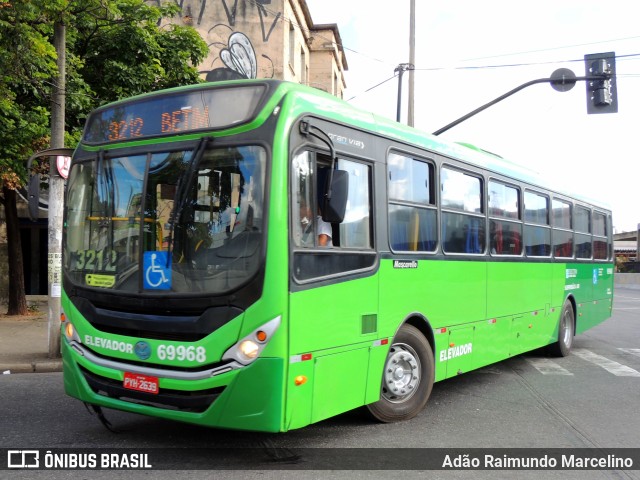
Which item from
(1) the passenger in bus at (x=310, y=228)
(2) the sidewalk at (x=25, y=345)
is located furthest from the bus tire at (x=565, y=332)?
(2) the sidewalk at (x=25, y=345)

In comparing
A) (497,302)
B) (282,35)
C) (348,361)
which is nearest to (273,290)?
(348,361)

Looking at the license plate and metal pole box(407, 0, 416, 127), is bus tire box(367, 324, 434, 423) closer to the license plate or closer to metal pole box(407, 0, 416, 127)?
the license plate

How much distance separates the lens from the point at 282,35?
22.8 meters

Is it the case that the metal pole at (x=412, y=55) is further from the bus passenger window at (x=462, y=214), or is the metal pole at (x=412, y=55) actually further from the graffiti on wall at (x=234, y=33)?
the bus passenger window at (x=462, y=214)

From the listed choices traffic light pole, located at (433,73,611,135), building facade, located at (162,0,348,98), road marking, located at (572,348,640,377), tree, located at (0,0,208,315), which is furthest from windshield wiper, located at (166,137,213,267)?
building facade, located at (162,0,348,98)

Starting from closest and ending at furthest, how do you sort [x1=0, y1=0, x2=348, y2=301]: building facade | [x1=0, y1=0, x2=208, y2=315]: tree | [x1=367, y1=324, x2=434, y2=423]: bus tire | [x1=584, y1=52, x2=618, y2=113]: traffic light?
1. [x1=367, y1=324, x2=434, y2=423]: bus tire
2. [x1=0, y1=0, x2=208, y2=315]: tree
3. [x1=584, y1=52, x2=618, y2=113]: traffic light
4. [x1=0, y1=0, x2=348, y2=301]: building facade

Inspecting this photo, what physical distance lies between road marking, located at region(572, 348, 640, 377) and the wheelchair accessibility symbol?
7.31 meters

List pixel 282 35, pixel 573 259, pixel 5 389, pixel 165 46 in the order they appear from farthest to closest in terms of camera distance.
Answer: pixel 282 35
pixel 165 46
pixel 573 259
pixel 5 389

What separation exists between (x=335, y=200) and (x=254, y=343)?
126cm

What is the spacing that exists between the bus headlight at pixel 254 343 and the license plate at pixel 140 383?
74 centimetres

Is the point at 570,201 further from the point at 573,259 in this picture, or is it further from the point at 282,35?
the point at 282,35

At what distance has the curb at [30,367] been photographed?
9152 mm

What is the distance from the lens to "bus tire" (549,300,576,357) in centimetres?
1061

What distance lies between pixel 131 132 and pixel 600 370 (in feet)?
26.1
